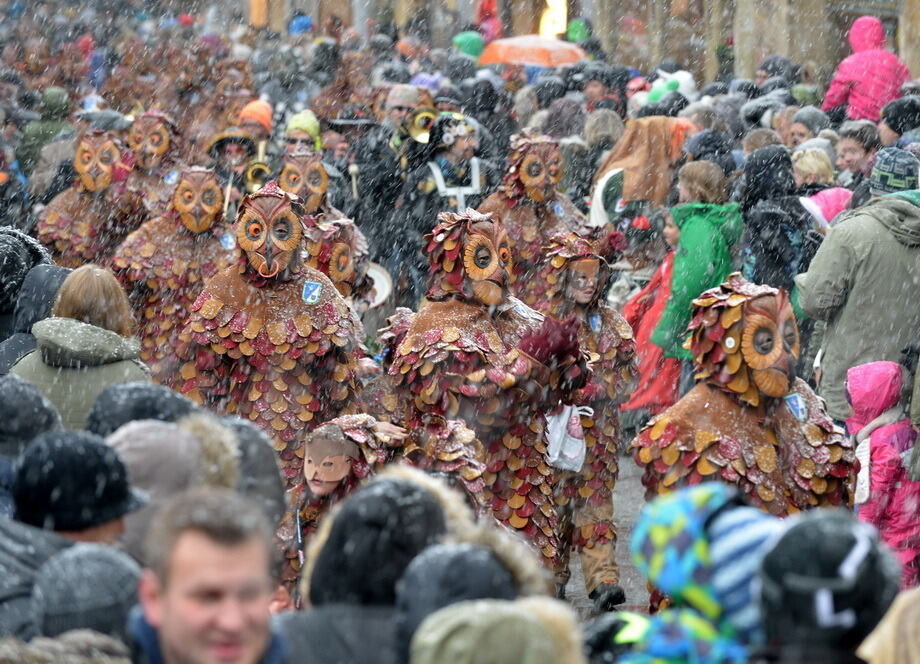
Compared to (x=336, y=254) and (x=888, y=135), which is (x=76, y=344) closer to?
(x=336, y=254)

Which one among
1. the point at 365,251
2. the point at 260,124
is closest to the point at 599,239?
the point at 365,251

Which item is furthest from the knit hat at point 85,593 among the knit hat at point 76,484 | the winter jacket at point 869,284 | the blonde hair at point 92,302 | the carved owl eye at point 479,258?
the winter jacket at point 869,284

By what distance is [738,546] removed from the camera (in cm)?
311

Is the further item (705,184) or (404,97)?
(404,97)

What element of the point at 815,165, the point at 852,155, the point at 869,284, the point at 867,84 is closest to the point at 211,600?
the point at 869,284

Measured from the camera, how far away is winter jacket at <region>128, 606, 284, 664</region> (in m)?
3.20

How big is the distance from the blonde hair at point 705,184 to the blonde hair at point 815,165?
1.19 meters

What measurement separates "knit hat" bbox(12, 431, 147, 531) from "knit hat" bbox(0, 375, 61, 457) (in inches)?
31.3

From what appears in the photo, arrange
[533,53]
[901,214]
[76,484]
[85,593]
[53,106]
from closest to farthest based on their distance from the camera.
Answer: [85,593], [76,484], [901,214], [53,106], [533,53]

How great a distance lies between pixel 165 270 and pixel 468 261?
309cm

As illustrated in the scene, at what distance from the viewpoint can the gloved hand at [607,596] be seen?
296 inches

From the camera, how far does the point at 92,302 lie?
6.11m

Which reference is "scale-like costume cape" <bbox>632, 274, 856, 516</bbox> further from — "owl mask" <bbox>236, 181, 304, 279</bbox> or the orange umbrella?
the orange umbrella

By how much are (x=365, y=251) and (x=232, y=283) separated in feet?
6.91
